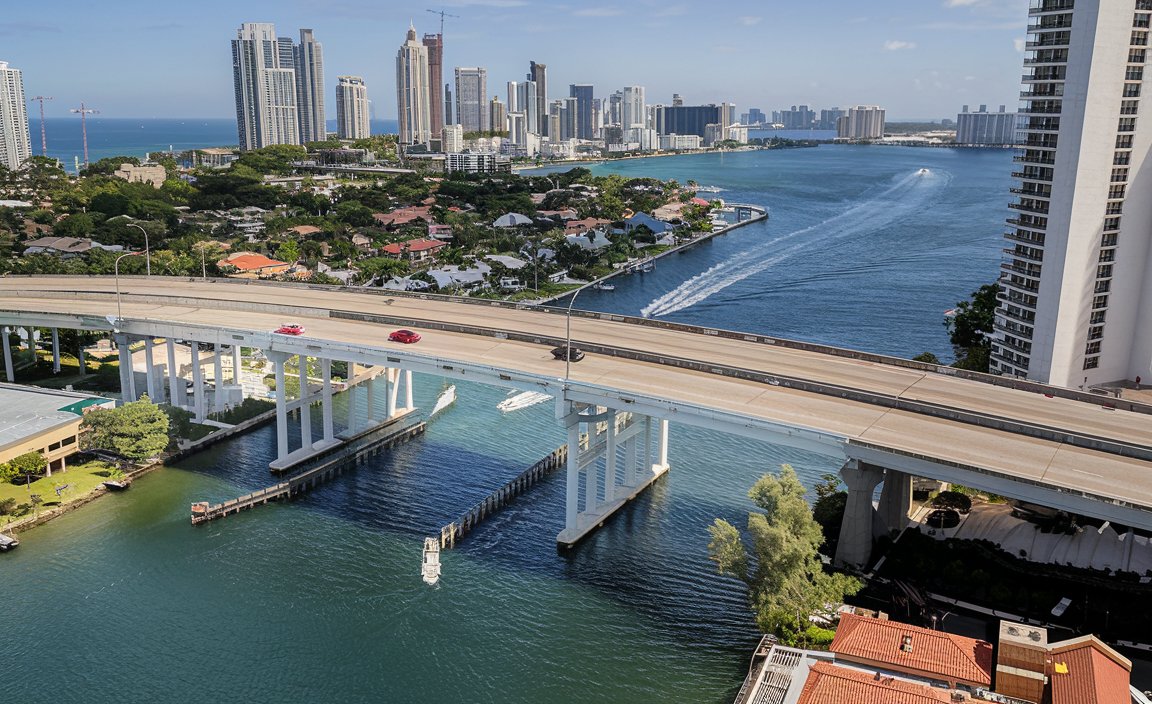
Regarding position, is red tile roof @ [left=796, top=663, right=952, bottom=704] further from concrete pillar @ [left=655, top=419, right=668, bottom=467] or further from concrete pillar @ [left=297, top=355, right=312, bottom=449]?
concrete pillar @ [left=297, top=355, right=312, bottom=449]

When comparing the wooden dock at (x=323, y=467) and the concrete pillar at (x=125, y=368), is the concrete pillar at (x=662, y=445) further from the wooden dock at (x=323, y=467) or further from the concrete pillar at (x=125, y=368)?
the concrete pillar at (x=125, y=368)

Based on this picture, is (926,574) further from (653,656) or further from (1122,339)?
(1122,339)

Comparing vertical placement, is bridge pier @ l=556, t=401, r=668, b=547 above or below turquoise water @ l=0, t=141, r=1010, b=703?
above

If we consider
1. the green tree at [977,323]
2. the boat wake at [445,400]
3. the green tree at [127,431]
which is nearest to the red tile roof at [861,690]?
the boat wake at [445,400]

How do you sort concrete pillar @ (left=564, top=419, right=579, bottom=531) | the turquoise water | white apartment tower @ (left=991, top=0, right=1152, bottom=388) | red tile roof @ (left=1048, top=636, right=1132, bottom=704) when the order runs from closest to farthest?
red tile roof @ (left=1048, top=636, right=1132, bottom=704), the turquoise water, concrete pillar @ (left=564, top=419, right=579, bottom=531), white apartment tower @ (left=991, top=0, right=1152, bottom=388)

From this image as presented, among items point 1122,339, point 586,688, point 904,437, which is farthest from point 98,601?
point 1122,339

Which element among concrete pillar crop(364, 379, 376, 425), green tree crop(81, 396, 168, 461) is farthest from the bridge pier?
green tree crop(81, 396, 168, 461)
